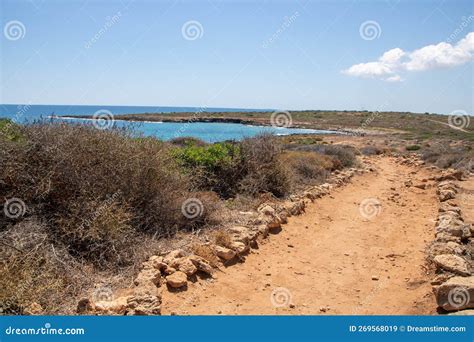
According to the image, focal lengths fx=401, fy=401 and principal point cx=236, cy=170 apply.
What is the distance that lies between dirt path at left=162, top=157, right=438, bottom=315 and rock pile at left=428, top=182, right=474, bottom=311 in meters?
0.24

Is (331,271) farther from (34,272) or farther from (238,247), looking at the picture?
(34,272)

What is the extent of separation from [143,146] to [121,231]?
1.76 meters

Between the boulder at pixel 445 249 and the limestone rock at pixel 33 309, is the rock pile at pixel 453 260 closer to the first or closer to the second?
the boulder at pixel 445 249

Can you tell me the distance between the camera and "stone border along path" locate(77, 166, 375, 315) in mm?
4227

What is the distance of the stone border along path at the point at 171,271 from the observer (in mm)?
4227

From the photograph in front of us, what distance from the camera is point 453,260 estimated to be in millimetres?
5605

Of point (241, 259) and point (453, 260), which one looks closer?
point (453, 260)

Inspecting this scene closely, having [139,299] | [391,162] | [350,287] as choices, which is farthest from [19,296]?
[391,162]

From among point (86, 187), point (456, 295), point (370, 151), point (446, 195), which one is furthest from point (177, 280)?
point (370, 151)

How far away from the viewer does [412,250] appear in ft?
22.8

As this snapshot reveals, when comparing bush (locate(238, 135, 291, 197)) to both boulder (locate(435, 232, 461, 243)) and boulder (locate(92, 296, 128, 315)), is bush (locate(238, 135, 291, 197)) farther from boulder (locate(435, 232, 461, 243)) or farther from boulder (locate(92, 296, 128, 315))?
boulder (locate(92, 296, 128, 315))

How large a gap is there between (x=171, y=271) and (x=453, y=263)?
385 cm

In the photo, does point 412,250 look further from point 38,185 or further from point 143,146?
point 38,185

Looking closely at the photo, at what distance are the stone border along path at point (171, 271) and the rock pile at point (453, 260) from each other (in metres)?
2.76
